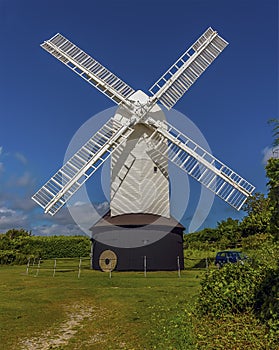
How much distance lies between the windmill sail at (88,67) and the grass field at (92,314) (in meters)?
11.8

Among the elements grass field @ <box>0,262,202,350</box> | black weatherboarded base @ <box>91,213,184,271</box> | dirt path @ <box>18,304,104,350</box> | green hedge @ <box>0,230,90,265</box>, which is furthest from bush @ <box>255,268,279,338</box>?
green hedge @ <box>0,230,90,265</box>

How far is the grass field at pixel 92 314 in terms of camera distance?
734 cm

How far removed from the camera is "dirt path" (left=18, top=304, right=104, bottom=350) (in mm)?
7294

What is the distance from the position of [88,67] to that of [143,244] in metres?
11.9

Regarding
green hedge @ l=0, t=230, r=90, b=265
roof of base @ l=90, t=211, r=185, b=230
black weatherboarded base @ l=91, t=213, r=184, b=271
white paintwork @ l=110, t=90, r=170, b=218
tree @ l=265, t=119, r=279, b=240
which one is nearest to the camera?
tree @ l=265, t=119, r=279, b=240

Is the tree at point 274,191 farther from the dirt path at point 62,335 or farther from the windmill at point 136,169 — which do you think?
the windmill at point 136,169

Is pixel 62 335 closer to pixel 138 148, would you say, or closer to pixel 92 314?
pixel 92 314

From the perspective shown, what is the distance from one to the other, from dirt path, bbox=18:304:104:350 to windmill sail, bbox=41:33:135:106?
567 inches

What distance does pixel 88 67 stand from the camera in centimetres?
2228

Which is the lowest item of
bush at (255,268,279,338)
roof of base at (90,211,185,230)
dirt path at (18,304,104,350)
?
dirt path at (18,304,104,350)

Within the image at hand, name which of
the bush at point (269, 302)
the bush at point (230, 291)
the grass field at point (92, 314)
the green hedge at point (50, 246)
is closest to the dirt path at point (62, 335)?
the grass field at point (92, 314)

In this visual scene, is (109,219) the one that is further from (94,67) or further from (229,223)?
(229,223)

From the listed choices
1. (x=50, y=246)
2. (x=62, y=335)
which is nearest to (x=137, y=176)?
(x=62, y=335)

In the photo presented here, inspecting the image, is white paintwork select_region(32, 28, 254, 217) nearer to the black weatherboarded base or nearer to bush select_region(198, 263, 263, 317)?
the black weatherboarded base
